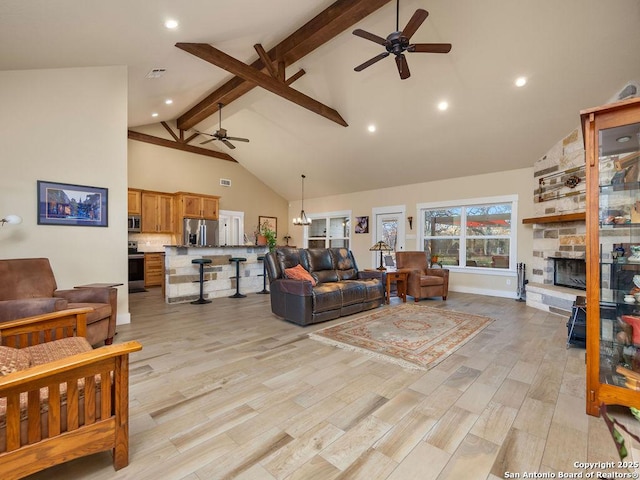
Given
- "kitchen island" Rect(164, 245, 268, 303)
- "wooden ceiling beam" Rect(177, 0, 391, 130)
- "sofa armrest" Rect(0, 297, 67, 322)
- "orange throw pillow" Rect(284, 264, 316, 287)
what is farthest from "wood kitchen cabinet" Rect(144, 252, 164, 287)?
"sofa armrest" Rect(0, 297, 67, 322)

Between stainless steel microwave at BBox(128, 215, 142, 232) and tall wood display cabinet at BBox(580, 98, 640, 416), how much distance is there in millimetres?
8122

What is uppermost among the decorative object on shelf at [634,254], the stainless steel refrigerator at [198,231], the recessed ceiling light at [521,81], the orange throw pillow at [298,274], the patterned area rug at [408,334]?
the recessed ceiling light at [521,81]

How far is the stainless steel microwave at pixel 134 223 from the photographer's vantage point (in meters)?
7.14

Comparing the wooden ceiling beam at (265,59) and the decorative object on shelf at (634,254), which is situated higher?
the wooden ceiling beam at (265,59)

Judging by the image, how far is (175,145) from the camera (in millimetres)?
8078

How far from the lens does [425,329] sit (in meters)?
3.70

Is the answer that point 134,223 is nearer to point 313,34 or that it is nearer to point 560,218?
point 313,34

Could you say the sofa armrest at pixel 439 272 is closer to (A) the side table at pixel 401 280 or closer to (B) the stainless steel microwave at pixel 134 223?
(A) the side table at pixel 401 280

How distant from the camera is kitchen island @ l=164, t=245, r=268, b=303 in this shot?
5.34 m

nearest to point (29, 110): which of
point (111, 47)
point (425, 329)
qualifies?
point (111, 47)

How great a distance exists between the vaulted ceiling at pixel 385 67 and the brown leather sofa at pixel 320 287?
2900 millimetres

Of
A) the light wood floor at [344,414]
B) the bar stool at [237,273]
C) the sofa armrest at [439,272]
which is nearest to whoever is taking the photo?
the light wood floor at [344,414]

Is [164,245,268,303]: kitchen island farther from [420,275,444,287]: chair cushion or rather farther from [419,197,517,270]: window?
[419,197,517,270]: window

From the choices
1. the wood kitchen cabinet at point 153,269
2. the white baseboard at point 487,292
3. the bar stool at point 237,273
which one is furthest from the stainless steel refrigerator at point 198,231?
the white baseboard at point 487,292
